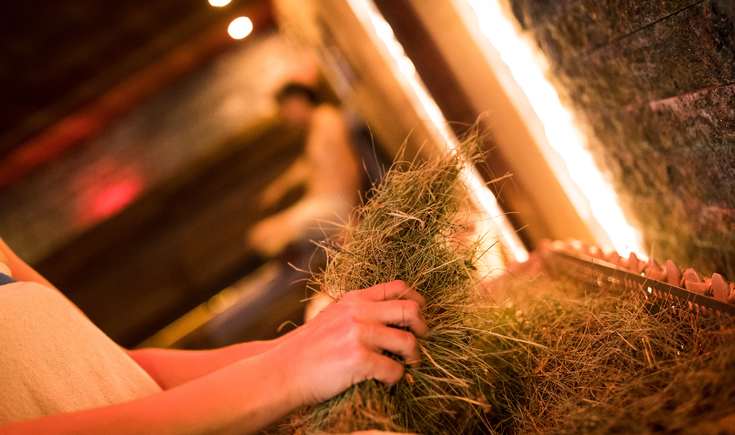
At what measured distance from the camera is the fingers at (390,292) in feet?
→ 2.98

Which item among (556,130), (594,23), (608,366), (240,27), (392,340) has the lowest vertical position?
(608,366)

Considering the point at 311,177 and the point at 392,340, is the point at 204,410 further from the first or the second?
the point at 311,177

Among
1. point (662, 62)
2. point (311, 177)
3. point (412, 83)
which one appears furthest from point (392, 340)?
point (311, 177)

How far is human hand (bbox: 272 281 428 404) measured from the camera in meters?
0.82

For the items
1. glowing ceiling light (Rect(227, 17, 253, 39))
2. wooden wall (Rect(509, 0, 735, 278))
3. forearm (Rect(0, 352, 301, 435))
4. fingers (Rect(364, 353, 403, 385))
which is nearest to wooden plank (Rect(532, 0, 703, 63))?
wooden wall (Rect(509, 0, 735, 278))

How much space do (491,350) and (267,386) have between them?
41 centimetres

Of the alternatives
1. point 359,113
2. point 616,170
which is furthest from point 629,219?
point 359,113

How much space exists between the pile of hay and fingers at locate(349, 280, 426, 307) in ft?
0.17

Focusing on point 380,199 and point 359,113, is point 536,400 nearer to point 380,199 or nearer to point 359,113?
point 380,199

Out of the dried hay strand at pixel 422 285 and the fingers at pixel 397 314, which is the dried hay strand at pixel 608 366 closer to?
the dried hay strand at pixel 422 285

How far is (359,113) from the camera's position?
12.7ft

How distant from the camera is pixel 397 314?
2.86 feet

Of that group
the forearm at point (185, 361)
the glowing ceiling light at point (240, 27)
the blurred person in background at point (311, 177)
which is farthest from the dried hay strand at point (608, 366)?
the glowing ceiling light at point (240, 27)

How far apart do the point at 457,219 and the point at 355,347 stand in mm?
404
